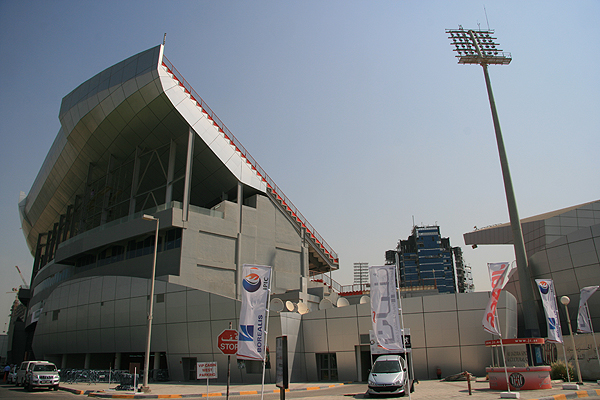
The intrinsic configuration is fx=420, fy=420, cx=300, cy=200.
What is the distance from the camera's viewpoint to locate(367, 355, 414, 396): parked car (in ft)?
57.9

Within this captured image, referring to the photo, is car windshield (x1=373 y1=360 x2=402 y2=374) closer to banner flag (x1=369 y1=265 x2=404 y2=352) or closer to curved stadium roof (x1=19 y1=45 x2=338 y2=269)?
banner flag (x1=369 y1=265 x2=404 y2=352)

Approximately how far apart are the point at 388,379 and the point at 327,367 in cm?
1274

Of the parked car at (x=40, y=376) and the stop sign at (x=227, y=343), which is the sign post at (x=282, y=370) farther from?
the parked car at (x=40, y=376)

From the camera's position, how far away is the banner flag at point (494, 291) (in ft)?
63.2

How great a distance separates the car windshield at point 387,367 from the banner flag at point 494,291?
4464mm

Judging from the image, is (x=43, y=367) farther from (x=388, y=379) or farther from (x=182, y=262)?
(x=388, y=379)

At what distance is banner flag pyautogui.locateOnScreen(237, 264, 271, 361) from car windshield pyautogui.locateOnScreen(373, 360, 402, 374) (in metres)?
7.48

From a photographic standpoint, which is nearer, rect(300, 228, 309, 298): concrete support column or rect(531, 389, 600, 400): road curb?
rect(531, 389, 600, 400): road curb

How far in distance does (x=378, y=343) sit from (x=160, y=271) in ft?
84.2

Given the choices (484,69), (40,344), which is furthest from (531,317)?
(40,344)

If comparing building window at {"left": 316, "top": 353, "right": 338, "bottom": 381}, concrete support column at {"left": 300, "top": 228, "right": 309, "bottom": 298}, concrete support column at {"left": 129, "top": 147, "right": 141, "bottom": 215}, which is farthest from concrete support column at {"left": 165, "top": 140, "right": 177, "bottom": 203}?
building window at {"left": 316, "top": 353, "right": 338, "bottom": 381}

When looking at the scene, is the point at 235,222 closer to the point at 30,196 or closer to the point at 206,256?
the point at 206,256

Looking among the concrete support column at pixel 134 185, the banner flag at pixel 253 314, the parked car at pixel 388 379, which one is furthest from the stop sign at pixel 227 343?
the concrete support column at pixel 134 185

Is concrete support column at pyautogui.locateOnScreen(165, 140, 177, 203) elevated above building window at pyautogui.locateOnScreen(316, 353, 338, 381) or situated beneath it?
elevated above
